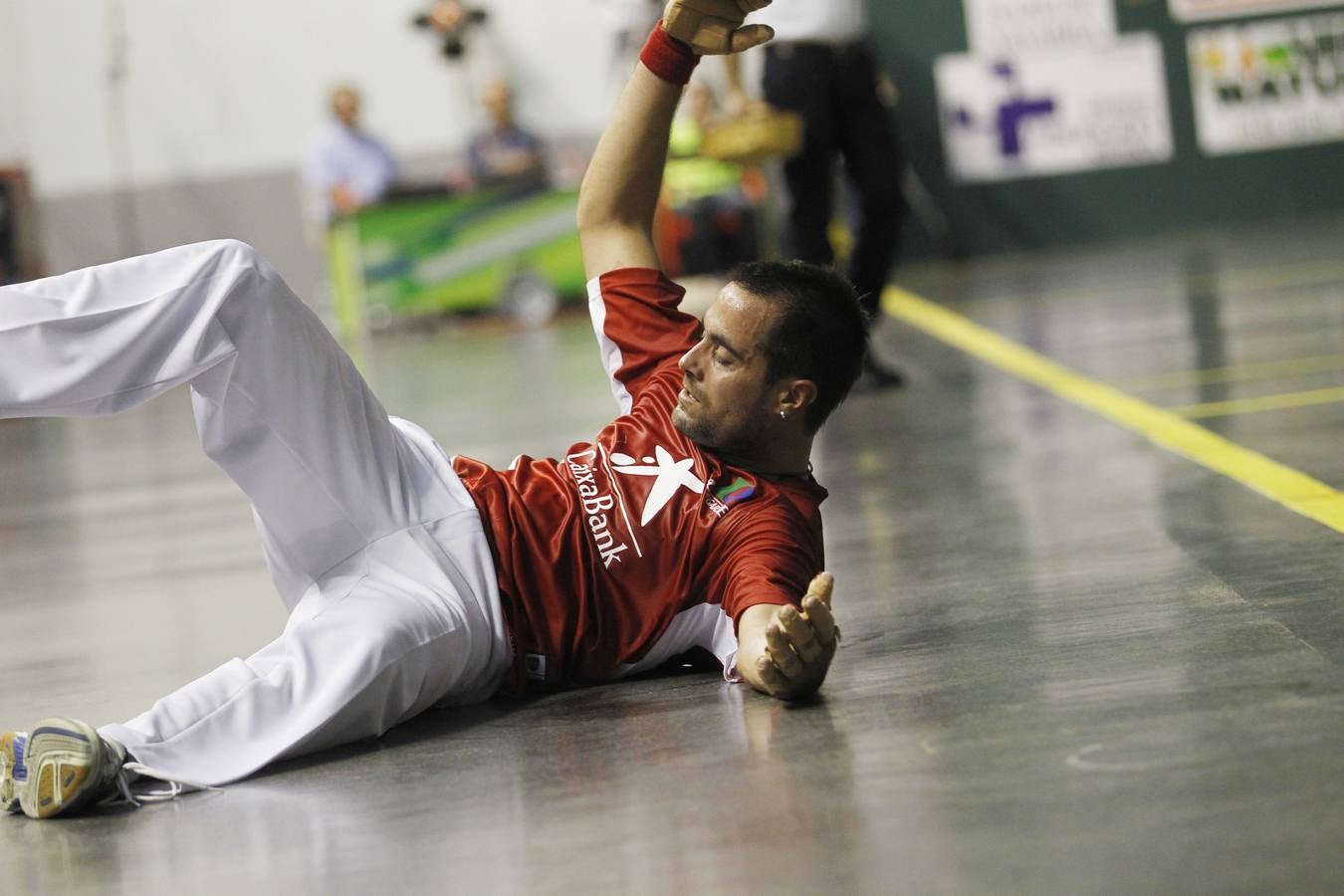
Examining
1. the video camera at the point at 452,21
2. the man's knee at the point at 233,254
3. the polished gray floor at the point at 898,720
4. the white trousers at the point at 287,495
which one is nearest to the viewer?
the polished gray floor at the point at 898,720

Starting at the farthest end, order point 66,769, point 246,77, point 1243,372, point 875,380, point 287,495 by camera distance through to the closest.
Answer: point 246,77, point 875,380, point 1243,372, point 287,495, point 66,769

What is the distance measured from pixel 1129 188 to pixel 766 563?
11675 millimetres

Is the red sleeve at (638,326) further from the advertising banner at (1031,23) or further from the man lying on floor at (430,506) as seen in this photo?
the advertising banner at (1031,23)

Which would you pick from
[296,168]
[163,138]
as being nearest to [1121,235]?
[296,168]

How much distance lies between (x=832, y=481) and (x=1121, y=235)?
9355mm

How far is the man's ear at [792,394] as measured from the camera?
9.55 feet

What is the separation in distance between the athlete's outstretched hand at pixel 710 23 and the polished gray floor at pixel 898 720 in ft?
3.77

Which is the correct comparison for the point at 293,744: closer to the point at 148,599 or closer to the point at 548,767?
the point at 548,767

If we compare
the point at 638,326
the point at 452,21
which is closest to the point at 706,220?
the point at 452,21

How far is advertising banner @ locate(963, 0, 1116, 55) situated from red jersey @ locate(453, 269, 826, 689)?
438 inches

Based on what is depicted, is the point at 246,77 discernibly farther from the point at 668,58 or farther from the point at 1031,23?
the point at 668,58

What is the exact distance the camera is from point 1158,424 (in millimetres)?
5305

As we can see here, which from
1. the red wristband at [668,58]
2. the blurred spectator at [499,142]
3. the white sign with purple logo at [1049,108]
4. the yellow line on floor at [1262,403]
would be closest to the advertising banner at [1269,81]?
the white sign with purple logo at [1049,108]

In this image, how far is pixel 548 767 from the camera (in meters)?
2.51
